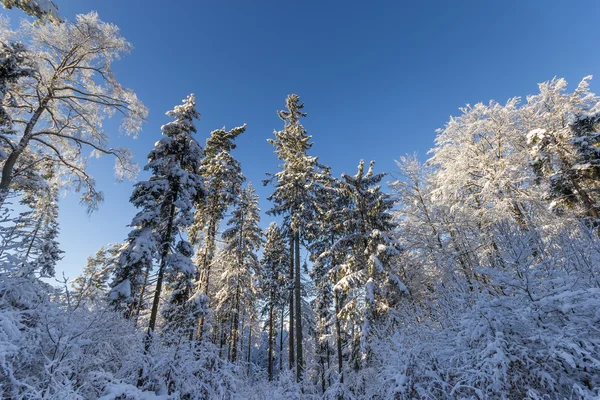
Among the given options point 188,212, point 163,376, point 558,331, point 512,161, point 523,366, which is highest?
point 512,161

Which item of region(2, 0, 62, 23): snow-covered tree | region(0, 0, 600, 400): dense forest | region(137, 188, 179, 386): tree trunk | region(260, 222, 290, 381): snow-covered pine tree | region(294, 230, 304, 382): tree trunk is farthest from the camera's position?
region(260, 222, 290, 381): snow-covered pine tree

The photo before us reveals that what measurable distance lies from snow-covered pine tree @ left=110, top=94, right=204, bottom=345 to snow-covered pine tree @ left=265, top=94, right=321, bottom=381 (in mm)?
5576

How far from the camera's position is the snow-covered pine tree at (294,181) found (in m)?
15.3

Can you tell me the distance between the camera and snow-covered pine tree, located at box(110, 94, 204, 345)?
1004cm

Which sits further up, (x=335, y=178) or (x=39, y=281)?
(x=335, y=178)

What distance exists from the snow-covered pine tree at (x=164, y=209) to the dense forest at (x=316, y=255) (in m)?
0.08

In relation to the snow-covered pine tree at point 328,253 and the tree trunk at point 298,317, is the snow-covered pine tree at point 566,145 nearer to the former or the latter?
the snow-covered pine tree at point 328,253

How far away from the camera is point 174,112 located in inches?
502

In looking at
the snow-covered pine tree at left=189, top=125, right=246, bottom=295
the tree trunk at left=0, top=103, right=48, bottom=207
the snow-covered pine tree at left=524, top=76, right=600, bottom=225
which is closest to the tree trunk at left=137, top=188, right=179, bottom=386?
the snow-covered pine tree at left=189, top=125, right=246, bottom=295

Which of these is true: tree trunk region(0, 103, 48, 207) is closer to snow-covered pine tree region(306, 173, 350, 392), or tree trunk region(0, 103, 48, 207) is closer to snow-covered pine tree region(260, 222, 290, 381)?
snow-covered pine tree region(306, 173, 350, 392)

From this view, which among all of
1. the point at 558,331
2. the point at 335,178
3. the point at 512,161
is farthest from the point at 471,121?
the point at 558,331

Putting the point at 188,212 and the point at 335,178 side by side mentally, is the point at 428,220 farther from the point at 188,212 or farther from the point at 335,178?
the point at 188,212

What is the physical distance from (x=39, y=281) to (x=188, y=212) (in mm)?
5763

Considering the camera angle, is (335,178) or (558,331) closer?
(558,331)
